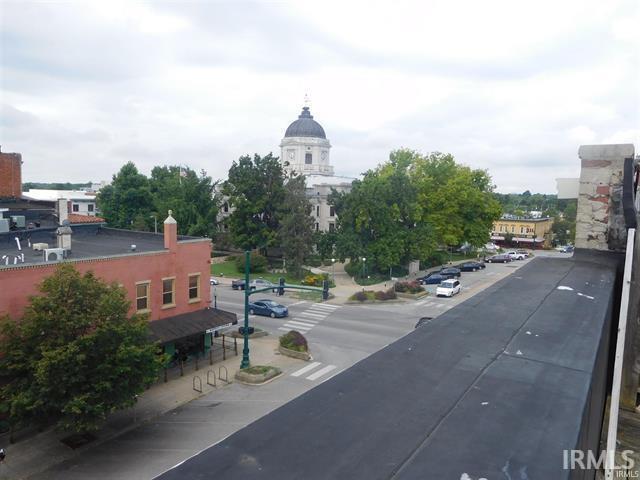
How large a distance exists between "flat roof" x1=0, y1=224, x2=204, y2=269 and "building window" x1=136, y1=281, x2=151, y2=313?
5.47 feet

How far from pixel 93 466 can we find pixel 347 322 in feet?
66.9

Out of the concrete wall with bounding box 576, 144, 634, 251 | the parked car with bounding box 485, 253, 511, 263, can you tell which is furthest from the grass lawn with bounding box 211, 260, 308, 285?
the concrete wall with bounding box 576, 144, 634, 251

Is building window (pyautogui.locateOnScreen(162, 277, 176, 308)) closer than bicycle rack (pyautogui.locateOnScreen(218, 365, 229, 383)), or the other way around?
bicycle rack (pyautogui.locateOnScreen(218, 365, 229, 383))

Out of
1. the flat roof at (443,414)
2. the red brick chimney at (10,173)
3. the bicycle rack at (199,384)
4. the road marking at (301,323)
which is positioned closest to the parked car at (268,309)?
the road marking at (301,323)

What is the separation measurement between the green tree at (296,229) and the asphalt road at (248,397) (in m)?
10.5

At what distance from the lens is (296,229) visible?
49.7 m

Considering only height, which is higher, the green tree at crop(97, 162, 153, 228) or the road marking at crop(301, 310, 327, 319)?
the green tree at crop(97, 162, 153, 228)

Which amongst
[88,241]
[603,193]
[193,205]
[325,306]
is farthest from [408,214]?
[603,193]

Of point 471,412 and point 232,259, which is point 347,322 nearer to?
point 471,412

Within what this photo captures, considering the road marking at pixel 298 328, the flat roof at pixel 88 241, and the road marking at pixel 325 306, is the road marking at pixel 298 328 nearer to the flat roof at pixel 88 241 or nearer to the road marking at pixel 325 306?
the road marking at pixel 325 306

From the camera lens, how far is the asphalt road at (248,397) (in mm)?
15680

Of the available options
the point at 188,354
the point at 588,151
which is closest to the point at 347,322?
the point at 188,354

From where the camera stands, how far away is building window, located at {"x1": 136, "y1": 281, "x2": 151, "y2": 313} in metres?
22.1

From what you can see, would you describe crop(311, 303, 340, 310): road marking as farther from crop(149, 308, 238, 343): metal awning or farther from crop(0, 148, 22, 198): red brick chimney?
crop(0, 148, 22, 198): red brick chimney
